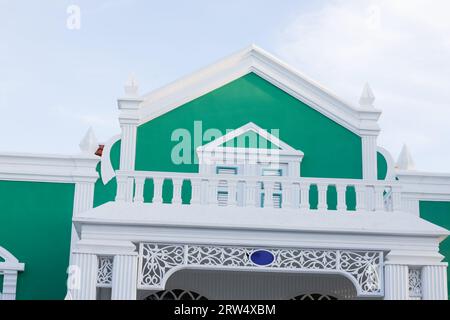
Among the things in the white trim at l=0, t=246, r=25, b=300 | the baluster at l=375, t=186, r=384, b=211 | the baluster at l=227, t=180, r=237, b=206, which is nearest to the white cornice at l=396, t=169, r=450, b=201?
the baluster at l=375, t=186, r=384, b=211

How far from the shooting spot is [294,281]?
14.4 m

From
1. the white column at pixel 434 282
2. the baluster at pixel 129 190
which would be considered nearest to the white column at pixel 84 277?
the baluster at pixel 129 190

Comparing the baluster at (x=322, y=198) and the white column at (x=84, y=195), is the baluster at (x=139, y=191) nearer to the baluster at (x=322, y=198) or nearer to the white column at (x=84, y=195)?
the baluster at (x=322, y=198)

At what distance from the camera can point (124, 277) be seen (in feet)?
37.2

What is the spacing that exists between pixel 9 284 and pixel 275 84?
19.4ft

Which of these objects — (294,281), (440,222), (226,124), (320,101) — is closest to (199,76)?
(226,124)

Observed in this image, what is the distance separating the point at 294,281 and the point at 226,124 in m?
3.08

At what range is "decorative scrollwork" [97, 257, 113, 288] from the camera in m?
11.5

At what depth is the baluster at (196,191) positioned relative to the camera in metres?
12.1

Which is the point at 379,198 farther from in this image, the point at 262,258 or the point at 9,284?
the point at 9,284

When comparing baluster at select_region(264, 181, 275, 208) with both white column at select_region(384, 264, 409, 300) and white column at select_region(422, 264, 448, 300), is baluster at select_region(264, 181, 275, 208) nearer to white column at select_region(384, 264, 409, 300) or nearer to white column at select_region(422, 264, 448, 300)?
white column at select_region(384, 264, 409, 300)

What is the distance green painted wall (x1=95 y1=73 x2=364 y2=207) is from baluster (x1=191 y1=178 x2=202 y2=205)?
285 centimetres
